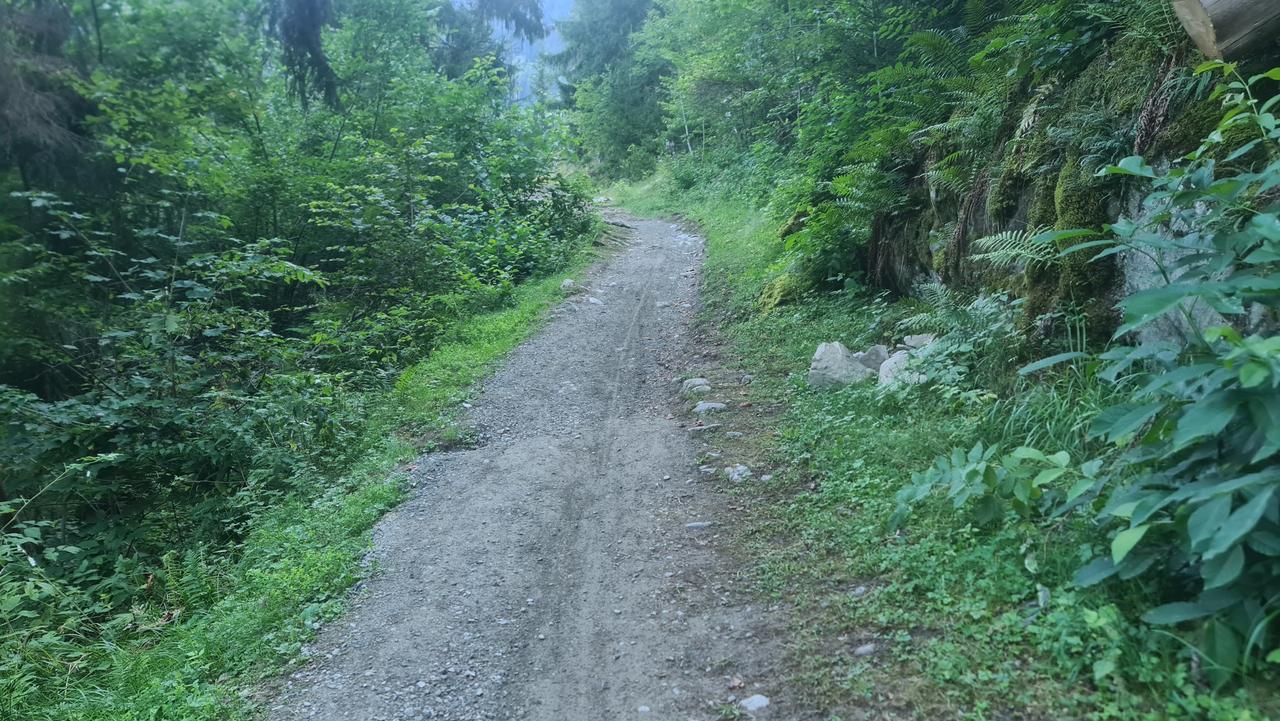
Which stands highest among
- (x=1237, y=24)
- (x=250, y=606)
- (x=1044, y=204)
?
(x=1237, y=24)

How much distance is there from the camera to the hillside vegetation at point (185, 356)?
495cm

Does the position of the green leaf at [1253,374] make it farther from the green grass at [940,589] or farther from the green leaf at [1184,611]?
the green grass at [940,589]

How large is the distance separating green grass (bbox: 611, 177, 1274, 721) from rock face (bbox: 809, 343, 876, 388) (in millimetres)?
198

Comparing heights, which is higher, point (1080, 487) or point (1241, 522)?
point (1241, 522)

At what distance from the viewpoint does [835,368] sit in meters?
6.57

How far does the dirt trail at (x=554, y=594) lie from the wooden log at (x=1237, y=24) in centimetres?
409

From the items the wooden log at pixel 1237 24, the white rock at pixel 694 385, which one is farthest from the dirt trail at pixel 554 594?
the wooden log at pixel 1237 24

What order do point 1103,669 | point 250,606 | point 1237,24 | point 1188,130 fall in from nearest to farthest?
point 1103,669 < point 1237,24 < point 1188,130 < point 250,606

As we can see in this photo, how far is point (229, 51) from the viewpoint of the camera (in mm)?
9555

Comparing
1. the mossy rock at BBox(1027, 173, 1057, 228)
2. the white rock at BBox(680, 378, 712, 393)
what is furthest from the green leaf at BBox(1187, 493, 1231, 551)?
the white rock at BBox(680, 378, 712, 393)

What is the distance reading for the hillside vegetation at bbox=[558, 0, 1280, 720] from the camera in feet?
8.38

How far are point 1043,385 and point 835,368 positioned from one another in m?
2.28

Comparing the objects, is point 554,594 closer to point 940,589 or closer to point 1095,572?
point 940,589

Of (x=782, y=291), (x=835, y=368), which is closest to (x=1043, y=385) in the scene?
(x=835, y=368)
